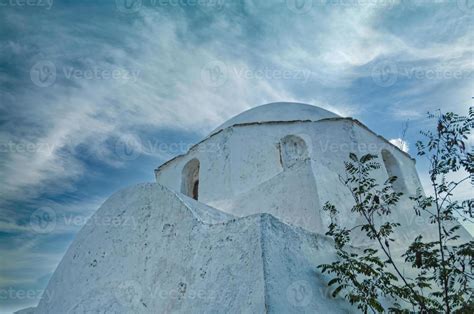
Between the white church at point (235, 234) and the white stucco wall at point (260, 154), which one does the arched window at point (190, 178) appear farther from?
the white church at point (235, 234)

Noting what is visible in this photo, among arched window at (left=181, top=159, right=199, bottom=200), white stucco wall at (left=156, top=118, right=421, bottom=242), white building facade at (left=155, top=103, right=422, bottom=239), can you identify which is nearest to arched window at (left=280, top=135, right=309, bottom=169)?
white building facade at (left=155, top=103, right=422, bottom=239)

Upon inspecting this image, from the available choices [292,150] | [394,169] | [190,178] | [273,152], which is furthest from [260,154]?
[394,169]

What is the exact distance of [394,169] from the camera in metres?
9.85

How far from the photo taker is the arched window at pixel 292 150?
896cm

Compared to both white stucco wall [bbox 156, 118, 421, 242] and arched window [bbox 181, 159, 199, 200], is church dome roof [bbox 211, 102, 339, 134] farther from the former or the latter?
arched window [bbox 181, 159, 199, 200]

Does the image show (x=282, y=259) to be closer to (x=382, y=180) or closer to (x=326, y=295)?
(x=326, y=295)

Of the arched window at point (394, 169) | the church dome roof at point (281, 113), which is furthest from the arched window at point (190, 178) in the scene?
the arched window at point (394, 169)

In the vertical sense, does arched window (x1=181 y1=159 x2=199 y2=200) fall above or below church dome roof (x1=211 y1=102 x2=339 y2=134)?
below

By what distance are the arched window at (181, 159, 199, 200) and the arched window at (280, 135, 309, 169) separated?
319cm

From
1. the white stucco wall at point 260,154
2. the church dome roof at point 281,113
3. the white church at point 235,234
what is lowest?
the white church at point 235,234

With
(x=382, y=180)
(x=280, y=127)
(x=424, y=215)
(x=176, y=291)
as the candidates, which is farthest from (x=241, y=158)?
(x=176, y=291)

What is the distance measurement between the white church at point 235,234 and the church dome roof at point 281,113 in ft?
1.32

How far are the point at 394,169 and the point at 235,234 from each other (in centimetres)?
786

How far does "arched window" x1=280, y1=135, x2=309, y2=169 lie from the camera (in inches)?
353
